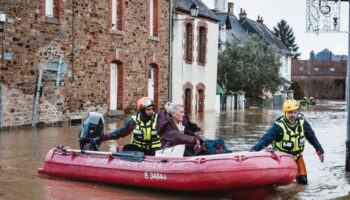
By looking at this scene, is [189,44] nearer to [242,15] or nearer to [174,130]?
[174,130]

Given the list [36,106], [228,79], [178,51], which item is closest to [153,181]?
[36,106]

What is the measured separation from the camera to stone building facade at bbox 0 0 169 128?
18281 millimetres

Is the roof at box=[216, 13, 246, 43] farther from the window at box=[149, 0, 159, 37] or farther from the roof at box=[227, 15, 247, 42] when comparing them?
the window at box=[149, 0, 159, 37]

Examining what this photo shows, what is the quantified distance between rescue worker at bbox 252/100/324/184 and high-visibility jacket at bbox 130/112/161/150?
1636 millimetres

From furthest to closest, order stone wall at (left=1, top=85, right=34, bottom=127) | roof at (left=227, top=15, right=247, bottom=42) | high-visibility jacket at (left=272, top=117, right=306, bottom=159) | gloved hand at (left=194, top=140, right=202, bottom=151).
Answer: roof at (left=227, top=15, right=247, bottom=42) < stone wall at (left=1, top=85, right=34, bottom=127) < high-visibility jacket at (left=272, top=117, right=306, bottom=159) < gloved hand at (left=194, top=140, right=202, bottom=151)

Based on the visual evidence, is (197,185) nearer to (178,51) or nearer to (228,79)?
(178,51)

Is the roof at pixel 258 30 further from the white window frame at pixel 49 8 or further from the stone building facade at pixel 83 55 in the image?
the white window frame at pixel 49 8

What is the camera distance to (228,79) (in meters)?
40.1

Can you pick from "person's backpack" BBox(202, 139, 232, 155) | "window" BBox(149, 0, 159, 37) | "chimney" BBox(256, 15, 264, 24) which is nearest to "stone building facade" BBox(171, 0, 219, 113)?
"window" BBox(149, 0, 159, 37)

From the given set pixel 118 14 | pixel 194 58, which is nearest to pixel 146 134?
pixel 118 14

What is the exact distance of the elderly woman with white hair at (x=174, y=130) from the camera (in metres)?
9.16

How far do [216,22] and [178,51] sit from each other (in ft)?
17.7

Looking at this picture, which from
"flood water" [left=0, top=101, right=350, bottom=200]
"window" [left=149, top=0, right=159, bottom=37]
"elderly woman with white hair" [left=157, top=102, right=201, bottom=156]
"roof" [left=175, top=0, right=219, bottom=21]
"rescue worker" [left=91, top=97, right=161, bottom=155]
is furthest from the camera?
"roof" [left=175, top=0, right=219, bottom=21]

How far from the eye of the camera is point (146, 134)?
9.88 m
